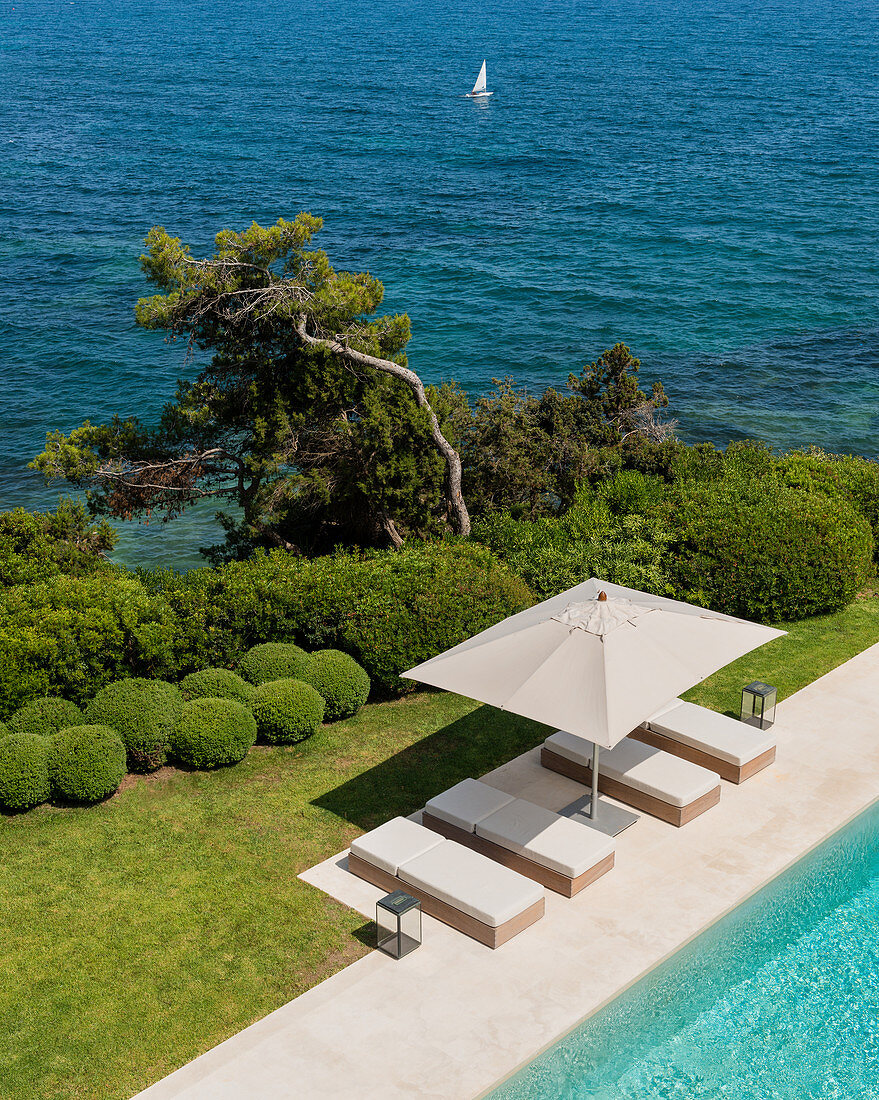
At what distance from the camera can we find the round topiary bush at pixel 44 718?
12289mm

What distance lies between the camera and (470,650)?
10859 millimetres

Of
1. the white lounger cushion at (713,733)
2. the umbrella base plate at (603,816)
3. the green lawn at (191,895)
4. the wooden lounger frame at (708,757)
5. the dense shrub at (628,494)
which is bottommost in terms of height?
the green lawn at (191,895)

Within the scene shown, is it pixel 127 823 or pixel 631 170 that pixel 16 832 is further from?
pixel 631 170

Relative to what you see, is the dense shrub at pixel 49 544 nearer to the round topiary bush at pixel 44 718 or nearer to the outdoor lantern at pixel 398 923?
the round topiary bush at pixel 44 718

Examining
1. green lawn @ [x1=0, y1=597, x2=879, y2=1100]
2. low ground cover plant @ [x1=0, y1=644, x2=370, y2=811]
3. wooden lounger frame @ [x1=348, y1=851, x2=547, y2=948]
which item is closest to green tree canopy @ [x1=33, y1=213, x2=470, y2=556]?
low ground cover plant @ [x1=0, y1=644, x2=370, y2=811]

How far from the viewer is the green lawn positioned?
8703 millimetres

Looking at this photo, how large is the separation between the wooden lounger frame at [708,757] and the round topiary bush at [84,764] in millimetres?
5978

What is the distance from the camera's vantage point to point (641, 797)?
11.5 metres

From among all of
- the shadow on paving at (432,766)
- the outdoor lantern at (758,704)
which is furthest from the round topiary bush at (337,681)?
the outdoor lantern at (758,704)

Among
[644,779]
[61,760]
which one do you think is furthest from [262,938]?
[644,779]

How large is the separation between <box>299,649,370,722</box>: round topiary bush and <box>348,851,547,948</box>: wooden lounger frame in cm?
332

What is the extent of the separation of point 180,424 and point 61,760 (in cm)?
811

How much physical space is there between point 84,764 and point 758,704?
26.1 ft

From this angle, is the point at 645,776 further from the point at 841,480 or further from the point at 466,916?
the point at 841,480
